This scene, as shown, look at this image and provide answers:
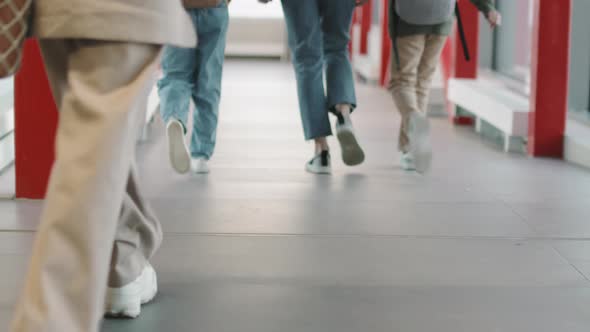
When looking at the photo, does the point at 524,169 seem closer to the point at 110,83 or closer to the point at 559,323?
the point at 559,323

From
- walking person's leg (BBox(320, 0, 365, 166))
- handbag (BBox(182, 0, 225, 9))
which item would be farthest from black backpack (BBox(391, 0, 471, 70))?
handbag (BBox(182, 0, 225, 9))

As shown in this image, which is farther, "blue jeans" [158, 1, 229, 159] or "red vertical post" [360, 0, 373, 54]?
"red vertical post" [360, 0, 373, 54]

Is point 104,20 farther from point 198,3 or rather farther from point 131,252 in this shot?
point 198,3

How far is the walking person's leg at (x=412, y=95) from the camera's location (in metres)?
3.97

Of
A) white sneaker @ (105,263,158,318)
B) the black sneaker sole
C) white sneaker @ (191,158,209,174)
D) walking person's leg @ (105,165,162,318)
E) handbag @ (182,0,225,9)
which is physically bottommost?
white sneaker @ (191,158,209,174)

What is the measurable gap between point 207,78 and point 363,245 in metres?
1.42

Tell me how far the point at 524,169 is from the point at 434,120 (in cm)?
194

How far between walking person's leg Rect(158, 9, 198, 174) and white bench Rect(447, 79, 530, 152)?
5.80ft

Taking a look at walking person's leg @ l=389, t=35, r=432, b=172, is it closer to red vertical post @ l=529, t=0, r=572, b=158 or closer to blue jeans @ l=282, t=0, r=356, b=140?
blue jeans @ l=282, t=0, r=356, b=140

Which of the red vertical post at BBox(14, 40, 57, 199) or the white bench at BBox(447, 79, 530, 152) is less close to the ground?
the red vertical post at BBox(14, 40, 57, 199)

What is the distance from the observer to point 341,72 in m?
3.99

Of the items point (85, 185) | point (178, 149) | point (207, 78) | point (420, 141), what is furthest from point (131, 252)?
point (420, 141)

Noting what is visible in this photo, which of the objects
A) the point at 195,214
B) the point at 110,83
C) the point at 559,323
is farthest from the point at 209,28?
the point at 110,83

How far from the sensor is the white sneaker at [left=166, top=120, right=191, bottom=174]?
12.3ft
